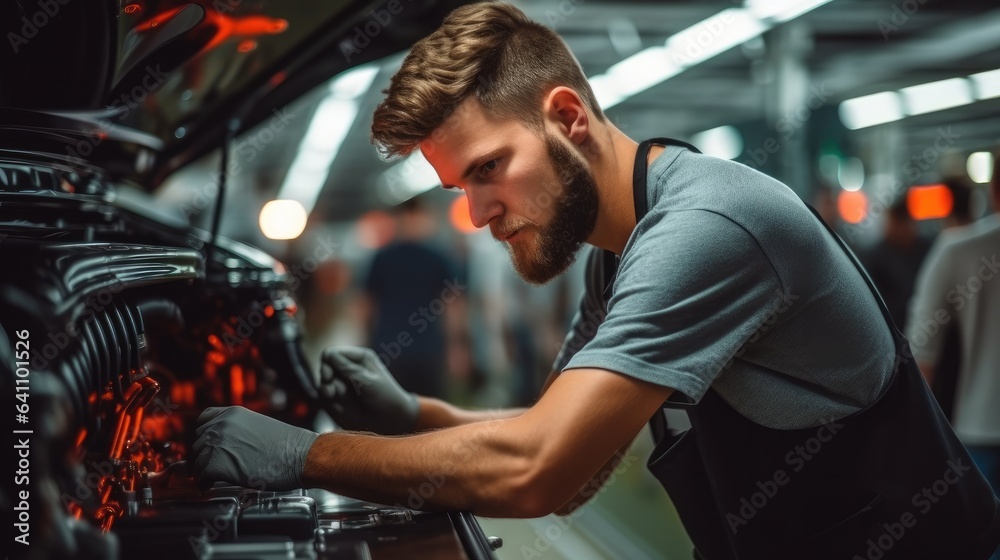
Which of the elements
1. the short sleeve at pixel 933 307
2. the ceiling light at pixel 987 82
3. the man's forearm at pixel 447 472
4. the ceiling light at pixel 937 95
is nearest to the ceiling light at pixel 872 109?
the ceiling light at pixel 937 95

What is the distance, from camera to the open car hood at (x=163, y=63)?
1097mm

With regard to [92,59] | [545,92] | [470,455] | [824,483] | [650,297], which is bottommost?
[824,483]

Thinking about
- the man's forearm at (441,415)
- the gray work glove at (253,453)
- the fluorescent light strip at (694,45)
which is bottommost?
the man's forearm at (441,415)

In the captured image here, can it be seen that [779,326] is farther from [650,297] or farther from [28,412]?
[28,412]

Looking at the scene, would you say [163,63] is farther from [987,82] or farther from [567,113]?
[987,82]

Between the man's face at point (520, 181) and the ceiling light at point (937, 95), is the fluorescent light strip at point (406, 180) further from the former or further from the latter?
the man's face at point (520, 181)

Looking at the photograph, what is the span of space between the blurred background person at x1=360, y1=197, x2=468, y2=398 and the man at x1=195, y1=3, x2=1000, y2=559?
3353 mm

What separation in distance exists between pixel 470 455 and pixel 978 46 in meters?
8.71

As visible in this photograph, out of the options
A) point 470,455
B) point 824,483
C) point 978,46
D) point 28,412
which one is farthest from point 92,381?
point 978,46

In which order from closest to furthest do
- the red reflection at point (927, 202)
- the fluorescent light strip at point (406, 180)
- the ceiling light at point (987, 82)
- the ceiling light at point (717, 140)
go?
the ceiling light at point (987, 82), the red reflection at point (927, 202), the ceiling light at point (717, 140), the fluorescent light strip at point (406, 180)

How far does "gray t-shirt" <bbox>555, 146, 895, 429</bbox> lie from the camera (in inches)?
42.3

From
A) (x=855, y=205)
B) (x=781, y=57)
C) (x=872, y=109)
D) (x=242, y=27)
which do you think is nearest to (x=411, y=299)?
(x=242, y=27)

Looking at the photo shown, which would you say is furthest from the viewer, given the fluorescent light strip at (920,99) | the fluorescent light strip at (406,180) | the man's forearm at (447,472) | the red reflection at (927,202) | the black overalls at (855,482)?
the fluorescent light strip at (406,180)

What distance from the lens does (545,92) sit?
134 centimetres
